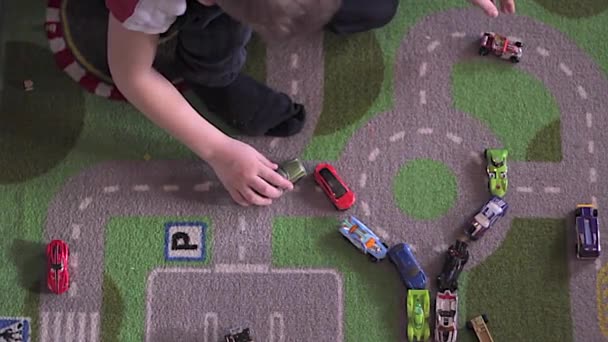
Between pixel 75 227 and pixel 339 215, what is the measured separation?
14.2 inches

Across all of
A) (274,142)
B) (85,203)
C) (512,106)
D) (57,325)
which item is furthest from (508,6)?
(57,325)

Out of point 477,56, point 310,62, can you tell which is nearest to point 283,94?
point 310,62

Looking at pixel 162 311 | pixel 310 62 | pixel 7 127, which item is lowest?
pixel 162 311

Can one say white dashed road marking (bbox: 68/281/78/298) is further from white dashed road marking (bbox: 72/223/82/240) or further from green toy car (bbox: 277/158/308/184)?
green toy car (bbox: 277/158/308/184)

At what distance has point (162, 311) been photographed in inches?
40.4

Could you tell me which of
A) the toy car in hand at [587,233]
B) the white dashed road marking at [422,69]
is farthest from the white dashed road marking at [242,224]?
the toy car in hand at [587,233]

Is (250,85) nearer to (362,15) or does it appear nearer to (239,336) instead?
(362,15)

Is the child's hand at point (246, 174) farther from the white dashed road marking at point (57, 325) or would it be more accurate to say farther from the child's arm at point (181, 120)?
the white dashed road marking at point (57, 325)

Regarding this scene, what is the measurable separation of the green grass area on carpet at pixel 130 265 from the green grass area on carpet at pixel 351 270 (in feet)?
0.36

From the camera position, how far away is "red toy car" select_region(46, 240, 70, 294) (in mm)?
1014

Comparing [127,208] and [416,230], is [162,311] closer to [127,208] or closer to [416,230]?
[127,208]

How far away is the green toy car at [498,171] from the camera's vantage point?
1.06 m

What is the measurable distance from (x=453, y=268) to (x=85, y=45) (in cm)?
60

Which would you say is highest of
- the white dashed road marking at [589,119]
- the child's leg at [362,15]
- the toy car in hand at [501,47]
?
the child's leg at [362,15]
